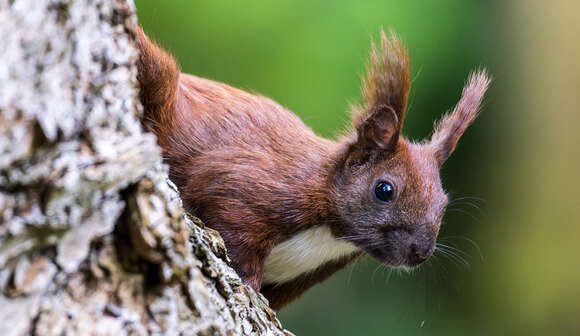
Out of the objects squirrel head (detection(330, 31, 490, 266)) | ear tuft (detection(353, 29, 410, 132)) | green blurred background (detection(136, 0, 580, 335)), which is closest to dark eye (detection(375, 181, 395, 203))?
squirrel head (detection(330, 31, 490, 266))

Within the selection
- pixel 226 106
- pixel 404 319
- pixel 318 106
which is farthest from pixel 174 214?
pixel 404 319

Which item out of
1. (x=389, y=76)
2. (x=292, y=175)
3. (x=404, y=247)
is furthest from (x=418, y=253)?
(x=389, y=76)

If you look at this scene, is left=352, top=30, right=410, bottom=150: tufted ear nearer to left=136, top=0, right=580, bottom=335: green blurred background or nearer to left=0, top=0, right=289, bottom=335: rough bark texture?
left=0, top=0, right=289, bottom=335: rough bark texture

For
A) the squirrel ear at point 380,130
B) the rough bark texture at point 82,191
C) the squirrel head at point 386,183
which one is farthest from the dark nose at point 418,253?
the rough bark texture at point 82,191

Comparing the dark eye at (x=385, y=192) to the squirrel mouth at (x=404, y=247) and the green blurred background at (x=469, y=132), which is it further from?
the green blurred background at (x=469, y=132)

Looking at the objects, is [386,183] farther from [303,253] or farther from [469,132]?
[469,132]

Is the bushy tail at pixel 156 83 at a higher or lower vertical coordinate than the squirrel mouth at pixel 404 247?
higher

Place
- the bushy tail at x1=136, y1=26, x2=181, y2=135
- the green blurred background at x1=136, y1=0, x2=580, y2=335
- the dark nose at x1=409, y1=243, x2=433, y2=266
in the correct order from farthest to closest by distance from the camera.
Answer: the green blurred background at x1=136, y1=0, x2=580, y2=335, the dark nose at x1=409, y1=243, x2=433, y2=266, the bushy tail at x1=136, y1=26, x2=181, y2=135
